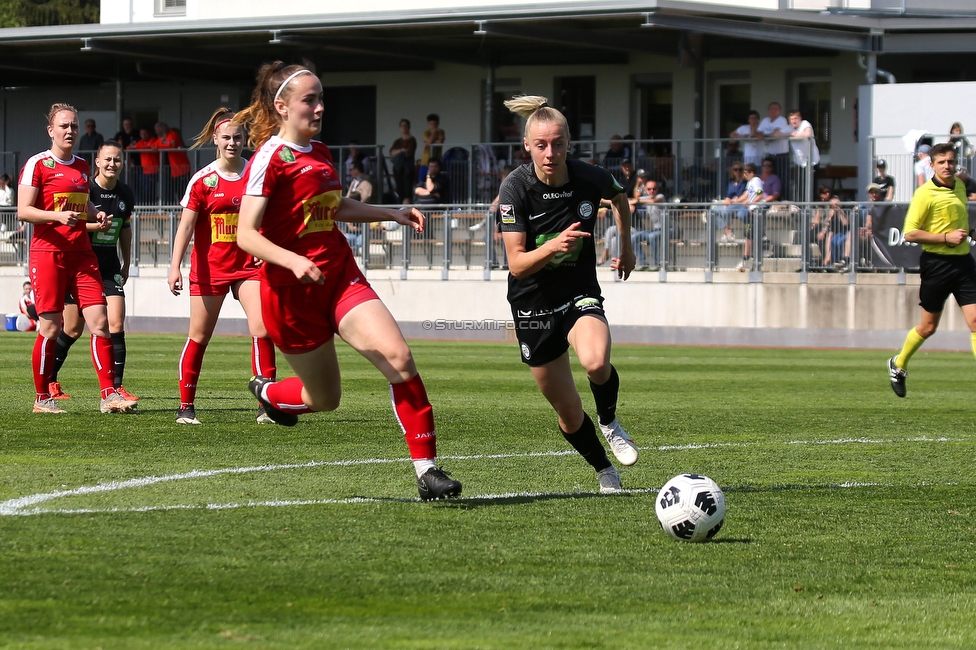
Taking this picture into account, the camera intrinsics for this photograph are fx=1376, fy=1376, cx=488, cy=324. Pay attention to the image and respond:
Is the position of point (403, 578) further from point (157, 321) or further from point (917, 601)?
point (157, 321)

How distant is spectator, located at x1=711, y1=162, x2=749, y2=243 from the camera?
25.5 metres

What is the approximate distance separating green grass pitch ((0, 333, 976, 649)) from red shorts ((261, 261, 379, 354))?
0.79m

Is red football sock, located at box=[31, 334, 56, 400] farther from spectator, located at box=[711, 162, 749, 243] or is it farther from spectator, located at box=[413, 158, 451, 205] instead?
spectator, located at box=[413, 158, 451, 205]

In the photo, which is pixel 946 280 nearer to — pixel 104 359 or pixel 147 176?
pixel 104 359

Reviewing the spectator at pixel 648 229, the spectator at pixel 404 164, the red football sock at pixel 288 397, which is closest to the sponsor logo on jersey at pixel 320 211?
the red football sock at pixel 288 397

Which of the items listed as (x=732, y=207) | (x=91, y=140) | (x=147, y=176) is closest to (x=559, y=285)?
(x=732, y=207)

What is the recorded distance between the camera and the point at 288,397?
6.96m

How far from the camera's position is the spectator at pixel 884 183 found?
1017 inches

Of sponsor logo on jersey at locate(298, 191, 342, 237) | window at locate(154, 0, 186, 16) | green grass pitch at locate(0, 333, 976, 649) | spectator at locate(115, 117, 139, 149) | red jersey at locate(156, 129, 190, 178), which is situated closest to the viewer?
green grass pitch at locate(0, 333, 976, 649)

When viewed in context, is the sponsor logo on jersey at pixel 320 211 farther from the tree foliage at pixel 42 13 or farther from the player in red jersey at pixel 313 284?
the tree foliage at pixel 42 13

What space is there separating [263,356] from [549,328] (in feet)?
11.9

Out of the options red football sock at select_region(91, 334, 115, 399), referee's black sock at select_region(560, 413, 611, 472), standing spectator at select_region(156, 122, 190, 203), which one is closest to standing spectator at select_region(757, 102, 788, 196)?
standing spectator at select_region(156, 122, 190, 203)

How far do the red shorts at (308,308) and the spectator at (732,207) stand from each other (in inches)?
772

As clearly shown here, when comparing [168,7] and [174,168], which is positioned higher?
[168,7]
